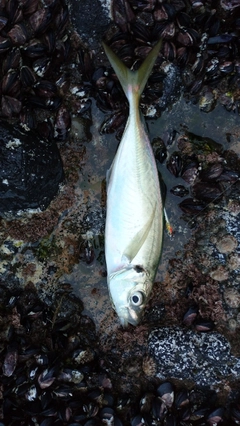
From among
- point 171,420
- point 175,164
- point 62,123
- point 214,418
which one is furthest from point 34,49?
point 214,418

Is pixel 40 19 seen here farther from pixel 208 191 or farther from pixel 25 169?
pixel 208 191

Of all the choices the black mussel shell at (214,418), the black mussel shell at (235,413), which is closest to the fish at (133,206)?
the black mussel shell at (214,418)

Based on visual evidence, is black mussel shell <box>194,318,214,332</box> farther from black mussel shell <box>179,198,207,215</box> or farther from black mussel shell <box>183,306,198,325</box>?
black mussel shell <box>179,198,207,215</box>

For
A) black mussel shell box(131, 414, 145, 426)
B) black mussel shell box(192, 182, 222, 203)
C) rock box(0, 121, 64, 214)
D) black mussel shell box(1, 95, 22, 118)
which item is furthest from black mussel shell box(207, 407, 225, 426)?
black mussel shell box(1, 95, 22, 118)

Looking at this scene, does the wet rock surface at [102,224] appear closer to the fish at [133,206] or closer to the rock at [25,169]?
the rock at [25,169]

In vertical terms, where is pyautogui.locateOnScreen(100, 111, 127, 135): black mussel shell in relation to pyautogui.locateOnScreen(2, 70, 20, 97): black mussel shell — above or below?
below

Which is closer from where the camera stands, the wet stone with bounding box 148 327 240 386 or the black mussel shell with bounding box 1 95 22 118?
the black mussel shell with bounding box 1 95 22 118

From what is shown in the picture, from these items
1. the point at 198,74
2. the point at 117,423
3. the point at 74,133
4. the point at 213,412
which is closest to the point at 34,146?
the point at 74,133
